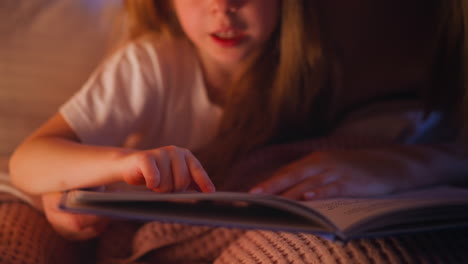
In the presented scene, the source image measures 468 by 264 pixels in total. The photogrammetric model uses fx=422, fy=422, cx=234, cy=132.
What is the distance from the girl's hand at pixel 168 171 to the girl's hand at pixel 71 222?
6.8 inches

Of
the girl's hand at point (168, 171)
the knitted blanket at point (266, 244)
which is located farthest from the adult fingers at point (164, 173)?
the knitted blanket at point (266, 244)

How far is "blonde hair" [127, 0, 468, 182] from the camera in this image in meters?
0.74

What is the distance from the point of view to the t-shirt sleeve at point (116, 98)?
694 mm

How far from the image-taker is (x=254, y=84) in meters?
0.80

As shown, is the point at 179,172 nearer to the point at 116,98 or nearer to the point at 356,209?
the point at 356,209

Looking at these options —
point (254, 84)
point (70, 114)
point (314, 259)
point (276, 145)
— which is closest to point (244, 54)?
point (254, 84)

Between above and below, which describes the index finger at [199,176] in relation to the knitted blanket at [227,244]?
above

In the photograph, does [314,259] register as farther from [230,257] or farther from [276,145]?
[276,145]

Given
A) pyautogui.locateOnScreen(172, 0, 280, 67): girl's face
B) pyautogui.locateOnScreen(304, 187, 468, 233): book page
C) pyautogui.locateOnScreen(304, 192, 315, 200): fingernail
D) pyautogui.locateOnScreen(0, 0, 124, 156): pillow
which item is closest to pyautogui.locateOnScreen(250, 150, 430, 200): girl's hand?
pyautogui.locateOnScreen(304, 192, 315, 200): fingernail

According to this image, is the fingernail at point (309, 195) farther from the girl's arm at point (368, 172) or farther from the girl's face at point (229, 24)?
the girl's face at point (229, 24)

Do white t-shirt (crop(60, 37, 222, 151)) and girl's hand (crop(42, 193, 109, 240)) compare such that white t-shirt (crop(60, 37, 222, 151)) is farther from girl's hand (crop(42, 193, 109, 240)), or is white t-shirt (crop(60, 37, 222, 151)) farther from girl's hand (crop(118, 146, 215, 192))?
girl's hand (crop(118, 146, 215, 192))

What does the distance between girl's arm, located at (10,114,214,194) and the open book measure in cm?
8

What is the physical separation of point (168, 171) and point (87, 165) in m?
0.15

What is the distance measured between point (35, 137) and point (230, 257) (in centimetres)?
36
